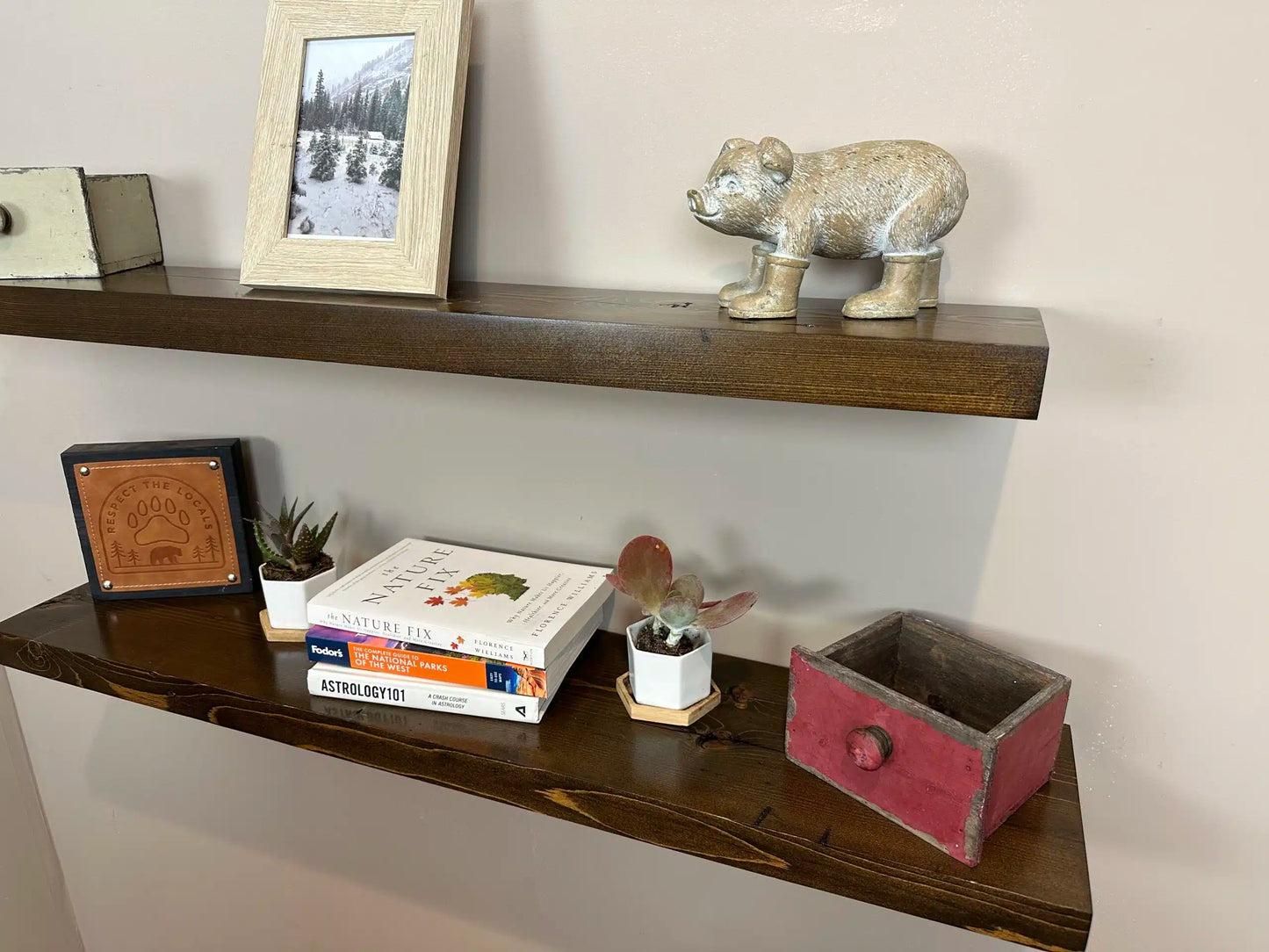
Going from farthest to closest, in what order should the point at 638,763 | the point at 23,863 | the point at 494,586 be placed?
the point at 23,863, the point at 494,586, the point at 638,763

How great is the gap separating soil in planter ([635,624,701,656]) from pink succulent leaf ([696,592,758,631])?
24 millimetres

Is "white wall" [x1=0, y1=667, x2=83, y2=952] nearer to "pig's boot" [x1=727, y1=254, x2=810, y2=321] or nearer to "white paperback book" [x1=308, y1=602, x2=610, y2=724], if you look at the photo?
"white paperback book" [x1=308, y1=602, x2=610, y2=724]

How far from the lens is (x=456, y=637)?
2.42 ft

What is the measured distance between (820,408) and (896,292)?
150 millimetres

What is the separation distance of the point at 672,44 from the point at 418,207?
0.80ft

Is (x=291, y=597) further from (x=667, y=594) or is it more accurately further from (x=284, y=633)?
(x=667, y=594)

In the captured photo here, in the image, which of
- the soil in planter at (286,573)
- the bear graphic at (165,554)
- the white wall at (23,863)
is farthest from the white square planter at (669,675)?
the white wall at (23,863)

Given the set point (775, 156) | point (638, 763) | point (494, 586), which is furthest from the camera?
point (494, 586)

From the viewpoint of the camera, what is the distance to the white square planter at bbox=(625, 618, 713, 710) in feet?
2.38

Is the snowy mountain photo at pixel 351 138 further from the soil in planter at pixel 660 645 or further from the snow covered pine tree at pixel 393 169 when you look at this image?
the soil in planter at pixel 660 645

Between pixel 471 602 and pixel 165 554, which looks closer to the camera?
pixel 471 602

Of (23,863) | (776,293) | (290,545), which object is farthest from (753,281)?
(23,863)

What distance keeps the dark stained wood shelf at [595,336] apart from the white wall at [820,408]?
0.29ft

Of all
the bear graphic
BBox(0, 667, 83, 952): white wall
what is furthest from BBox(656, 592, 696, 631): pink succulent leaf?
BBox(0, 667, 83, 952): white wall
